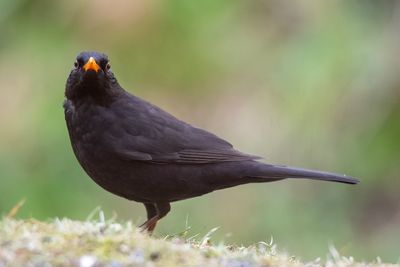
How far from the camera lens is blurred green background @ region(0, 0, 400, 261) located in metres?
7.82

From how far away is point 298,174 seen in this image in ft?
18.0

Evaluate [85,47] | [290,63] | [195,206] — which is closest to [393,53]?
[290,63]

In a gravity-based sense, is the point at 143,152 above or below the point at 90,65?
below

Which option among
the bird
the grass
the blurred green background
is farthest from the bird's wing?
the blurred green background

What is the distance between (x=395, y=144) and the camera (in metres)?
8.39

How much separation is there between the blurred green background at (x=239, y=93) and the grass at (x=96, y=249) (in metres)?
3.44

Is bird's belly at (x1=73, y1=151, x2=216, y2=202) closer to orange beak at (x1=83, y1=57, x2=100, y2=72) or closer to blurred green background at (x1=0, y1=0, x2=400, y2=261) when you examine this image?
orange beak at (x1=83, y1=57, x2=100, y2=72)

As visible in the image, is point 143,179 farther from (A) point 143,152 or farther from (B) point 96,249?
(B) point 96,249

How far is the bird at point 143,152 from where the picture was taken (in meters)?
5.46

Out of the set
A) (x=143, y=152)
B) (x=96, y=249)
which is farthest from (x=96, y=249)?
(x=143, y=152)

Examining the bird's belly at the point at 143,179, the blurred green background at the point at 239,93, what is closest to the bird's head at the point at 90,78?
the bird's belly at the point at 143,179

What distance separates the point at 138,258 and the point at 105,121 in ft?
6.37

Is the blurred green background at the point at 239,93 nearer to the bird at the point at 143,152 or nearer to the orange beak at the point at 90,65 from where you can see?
the bird at the point at 143,152

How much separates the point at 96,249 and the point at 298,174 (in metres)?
1.95
